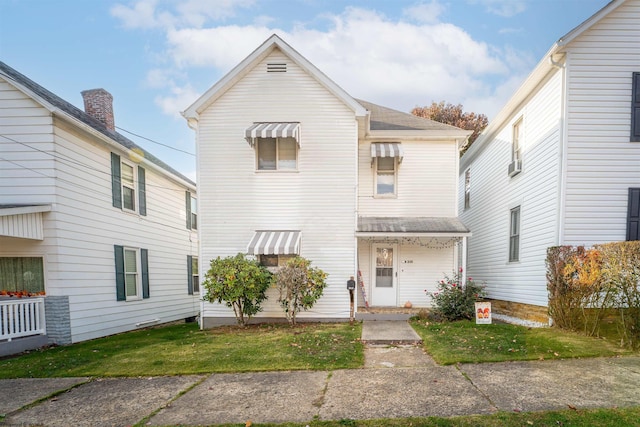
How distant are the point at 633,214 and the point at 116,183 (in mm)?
13696

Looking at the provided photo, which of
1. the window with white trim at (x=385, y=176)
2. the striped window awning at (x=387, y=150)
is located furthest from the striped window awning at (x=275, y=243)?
the striped window awning at (x=387, y=150)

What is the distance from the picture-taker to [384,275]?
32.8 ft

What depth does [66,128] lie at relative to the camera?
7.61 m

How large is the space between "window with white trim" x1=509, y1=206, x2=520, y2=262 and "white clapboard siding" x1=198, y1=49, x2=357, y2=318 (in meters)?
5.01

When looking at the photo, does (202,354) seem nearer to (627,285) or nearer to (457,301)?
(457,301)

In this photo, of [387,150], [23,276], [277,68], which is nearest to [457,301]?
[387,150]

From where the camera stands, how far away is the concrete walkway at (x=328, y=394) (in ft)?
10.9

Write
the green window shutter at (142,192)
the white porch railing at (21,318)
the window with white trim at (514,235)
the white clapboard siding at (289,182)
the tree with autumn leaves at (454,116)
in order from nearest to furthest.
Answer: the white porch railing at (21,318)
the white clapboard siding at (289,182)
the window with white trim at (514,235)
the green window shutter at (142,192)
the tree with autumn leaves at (454,116)

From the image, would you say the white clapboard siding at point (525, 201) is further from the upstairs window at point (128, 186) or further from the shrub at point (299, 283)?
the upstairs window at point (128, 186)

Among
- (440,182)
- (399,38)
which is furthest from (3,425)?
(399,38)

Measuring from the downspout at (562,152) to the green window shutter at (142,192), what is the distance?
1216 centimetres

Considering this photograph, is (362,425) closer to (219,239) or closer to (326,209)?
(326,209)

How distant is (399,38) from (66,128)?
1203cm

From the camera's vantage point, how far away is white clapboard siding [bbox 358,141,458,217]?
9992 millimetres
